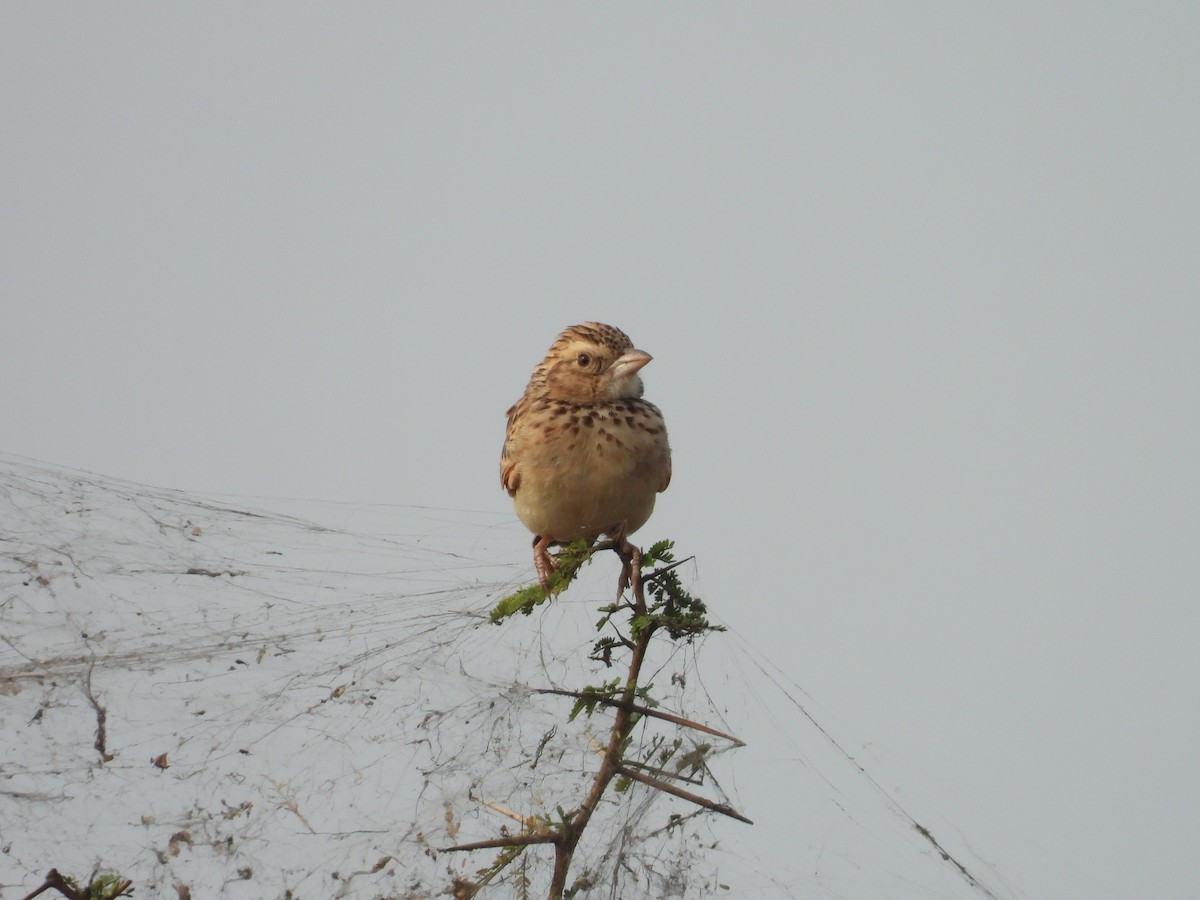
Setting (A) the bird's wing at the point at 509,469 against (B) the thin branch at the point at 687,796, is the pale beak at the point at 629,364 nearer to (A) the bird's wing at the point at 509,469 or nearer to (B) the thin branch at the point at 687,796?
(A) the bird's wing at the point at 509,469

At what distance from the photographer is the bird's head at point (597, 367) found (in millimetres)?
5906

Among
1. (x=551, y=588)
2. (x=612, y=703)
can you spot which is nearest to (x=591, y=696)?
(x=612, y=703)

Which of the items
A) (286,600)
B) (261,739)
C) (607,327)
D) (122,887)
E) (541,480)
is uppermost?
(607,327)

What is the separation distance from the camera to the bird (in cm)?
554

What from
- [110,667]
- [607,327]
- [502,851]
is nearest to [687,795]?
[502,851]

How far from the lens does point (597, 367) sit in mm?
5930

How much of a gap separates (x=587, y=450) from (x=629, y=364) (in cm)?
52

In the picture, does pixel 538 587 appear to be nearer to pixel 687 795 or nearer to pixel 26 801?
pixel 687 795

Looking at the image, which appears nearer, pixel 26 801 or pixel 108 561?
pixel 26 801

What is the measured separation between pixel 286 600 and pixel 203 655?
379 mm

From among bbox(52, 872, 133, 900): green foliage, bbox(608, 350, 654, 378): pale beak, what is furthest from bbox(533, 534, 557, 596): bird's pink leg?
bbox(52, 872, 133, 900): green foliage

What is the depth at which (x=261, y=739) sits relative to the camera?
4.48 meters

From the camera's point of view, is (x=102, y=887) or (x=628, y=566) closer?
(x=102, y=887)

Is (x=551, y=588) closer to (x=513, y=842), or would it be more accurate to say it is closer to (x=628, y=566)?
(x=628, y=566)
